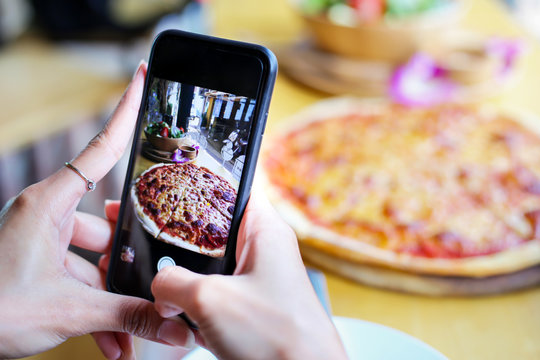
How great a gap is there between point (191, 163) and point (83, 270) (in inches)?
7.9

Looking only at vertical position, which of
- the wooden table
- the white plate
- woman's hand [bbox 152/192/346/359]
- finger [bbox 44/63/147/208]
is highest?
finger [bbox 44/63/147/208]

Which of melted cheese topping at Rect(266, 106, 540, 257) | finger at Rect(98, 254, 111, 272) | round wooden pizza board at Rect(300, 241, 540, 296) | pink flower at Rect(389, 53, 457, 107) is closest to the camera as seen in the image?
finger at Rect(98, 254, 111, 272)

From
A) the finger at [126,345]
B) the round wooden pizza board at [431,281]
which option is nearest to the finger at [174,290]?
the finger at [126,345]

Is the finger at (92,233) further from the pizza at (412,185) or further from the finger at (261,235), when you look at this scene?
the pizza at (412,185)

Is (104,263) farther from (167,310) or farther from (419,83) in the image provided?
(419,83)

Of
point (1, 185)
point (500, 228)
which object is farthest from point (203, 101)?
point (1, 185)

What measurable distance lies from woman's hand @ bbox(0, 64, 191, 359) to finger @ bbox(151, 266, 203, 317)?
41 mm

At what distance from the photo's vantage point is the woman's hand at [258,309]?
36 centimetres

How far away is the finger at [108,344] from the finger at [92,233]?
10cm

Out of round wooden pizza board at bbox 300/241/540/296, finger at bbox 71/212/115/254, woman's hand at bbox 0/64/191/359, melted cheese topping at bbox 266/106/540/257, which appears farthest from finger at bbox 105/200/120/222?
melted cheese topping at bbox 266/106/540/257

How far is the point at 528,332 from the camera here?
0.65 m

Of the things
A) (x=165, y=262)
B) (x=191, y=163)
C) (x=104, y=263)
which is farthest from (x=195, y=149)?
(x=104, y=263)

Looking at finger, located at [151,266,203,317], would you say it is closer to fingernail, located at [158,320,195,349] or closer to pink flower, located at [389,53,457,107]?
fingernail, located at [158,320,195,349]

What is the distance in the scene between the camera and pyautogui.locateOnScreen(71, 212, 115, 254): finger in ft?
1.85
